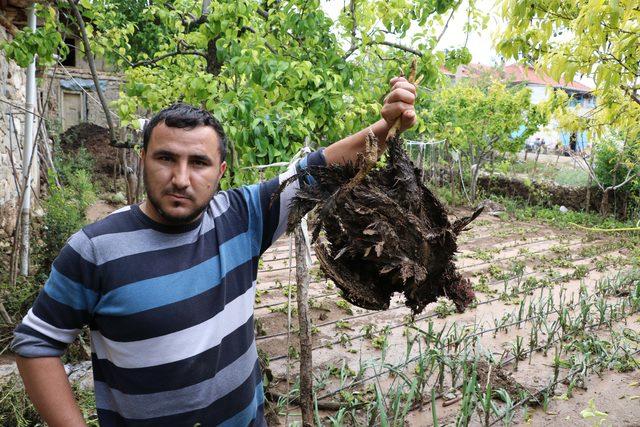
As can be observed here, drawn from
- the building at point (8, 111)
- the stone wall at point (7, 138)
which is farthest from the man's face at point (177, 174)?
the stone wall at point (7, 138)

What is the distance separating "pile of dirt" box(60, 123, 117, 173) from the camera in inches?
559

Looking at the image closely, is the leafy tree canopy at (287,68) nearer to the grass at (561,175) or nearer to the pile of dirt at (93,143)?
the pile of dirt at (93,143)

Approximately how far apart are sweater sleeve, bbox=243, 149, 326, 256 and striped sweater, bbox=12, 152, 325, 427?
17cm

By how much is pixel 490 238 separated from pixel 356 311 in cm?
616

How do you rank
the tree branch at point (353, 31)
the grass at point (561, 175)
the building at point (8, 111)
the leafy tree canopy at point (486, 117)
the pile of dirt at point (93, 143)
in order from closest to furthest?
the tree branch at point (353, 31) < the building at point (8, 111) < the leafy tree canopy at point (486, 117) < the pile of dirt at point (93, 143) < the grass at point (561, 175)

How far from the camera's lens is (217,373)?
1.72 metres

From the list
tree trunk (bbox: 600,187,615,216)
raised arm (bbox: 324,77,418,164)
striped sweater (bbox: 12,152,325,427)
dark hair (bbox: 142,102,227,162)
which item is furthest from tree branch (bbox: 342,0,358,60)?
tree trunk (bbox: 600,187,615,216)

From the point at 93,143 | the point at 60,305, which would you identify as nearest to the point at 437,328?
the point at 60,305

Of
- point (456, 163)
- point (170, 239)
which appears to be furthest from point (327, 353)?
point (456, 163)

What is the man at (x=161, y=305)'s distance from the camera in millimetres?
1539

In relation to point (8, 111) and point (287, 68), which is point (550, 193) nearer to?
point (287, 68)

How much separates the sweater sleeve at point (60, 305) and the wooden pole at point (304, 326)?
120 centimetres

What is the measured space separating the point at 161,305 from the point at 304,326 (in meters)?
1.09

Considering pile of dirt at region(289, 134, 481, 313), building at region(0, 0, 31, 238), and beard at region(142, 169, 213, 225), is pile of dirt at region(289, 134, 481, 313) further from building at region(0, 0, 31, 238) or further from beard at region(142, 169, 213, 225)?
building at region(0, 0, 31, 238)
